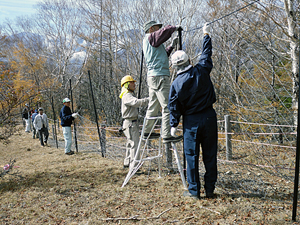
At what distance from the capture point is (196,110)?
8.65 ft

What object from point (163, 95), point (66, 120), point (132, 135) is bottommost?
point (132, 135)

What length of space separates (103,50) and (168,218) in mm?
10786

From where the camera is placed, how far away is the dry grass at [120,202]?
2.40 metres

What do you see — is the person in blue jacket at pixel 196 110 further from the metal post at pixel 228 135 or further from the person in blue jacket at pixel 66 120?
the person in blue jacket at pixel 66 120

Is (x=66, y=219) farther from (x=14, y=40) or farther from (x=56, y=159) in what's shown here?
(x=14, y=40)

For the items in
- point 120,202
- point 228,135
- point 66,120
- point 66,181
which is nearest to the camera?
point 120,202

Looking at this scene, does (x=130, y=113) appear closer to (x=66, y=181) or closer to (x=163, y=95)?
(x=163, y=95)

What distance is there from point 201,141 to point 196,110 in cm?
39

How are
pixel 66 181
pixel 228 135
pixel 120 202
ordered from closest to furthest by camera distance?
pixel 120 202 → pixel 66 181 → pixel 228 135

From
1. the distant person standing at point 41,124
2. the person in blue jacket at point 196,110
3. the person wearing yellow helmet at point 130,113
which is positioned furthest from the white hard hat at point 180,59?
the distant person standing at point 41,124

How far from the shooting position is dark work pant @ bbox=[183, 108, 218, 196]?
2.63 meters

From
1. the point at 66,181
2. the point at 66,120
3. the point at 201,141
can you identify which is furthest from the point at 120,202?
the point at 66,120

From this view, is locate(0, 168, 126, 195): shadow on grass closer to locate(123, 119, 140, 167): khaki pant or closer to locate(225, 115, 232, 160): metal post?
locate(123, 119, 140, 167): khaki pant

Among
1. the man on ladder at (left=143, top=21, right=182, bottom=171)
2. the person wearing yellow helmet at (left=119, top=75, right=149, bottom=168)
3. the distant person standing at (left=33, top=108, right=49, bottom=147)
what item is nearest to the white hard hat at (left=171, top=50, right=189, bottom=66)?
the man on ladder at (left=143, top=21, right=182, bottom=171)
